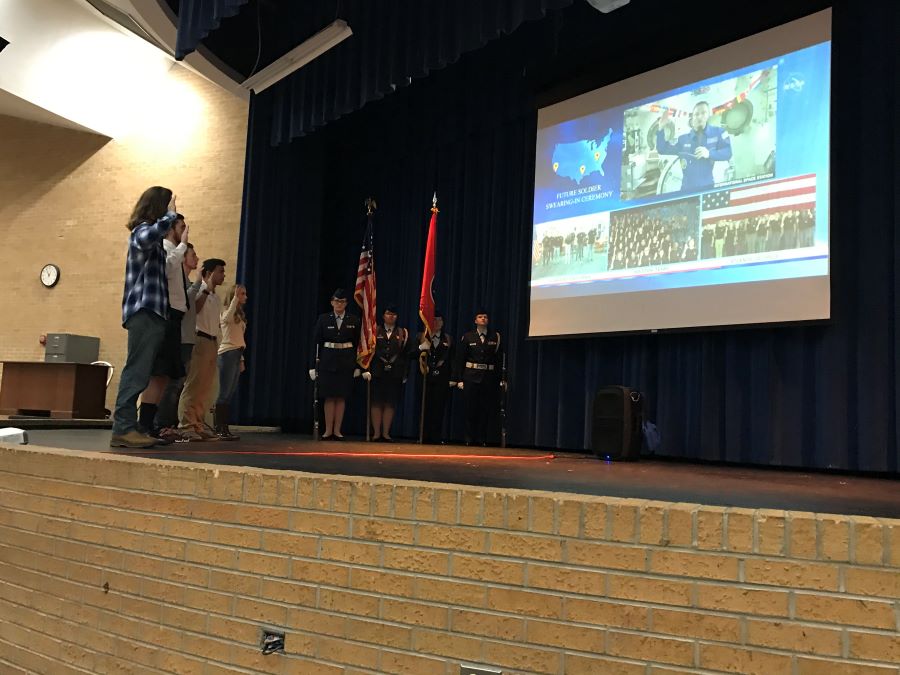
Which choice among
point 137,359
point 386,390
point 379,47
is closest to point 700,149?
point 379,47

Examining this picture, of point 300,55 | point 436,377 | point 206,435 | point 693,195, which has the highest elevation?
point 300,55

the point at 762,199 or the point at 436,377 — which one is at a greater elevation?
the point at 762,199

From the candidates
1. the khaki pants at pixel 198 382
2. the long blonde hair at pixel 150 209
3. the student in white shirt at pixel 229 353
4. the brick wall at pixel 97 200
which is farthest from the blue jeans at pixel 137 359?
the brick wall at pixel 97 200

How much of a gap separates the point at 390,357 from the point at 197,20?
2963 mm

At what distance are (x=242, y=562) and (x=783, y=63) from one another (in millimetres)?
4446

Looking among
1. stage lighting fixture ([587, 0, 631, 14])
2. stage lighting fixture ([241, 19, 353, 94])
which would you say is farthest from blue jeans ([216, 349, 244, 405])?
stage lighting fixture ([587, 0, 631, 14])

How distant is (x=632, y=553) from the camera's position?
166 centimetres

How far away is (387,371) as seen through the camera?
6281mm

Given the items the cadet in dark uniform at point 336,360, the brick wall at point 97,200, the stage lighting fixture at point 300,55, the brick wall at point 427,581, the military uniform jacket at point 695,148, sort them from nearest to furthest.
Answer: the brick wall at point 427,581
the military uniform jacket at point 695,148
the stage lighting fixture at point 300,55
the cadet in dark uniform at point 336,360
the brick wall at point 97,200

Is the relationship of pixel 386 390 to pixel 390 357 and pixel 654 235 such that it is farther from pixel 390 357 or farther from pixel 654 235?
pixel 654 235

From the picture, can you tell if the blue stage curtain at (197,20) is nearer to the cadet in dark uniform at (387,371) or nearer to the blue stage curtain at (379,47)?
the blue stage curtain at (379,47)

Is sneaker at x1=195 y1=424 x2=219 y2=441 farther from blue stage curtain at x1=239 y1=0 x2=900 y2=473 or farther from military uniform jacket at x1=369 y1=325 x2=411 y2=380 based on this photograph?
blue stage curtain at x1=239 y1=0 x2=900 y2=473

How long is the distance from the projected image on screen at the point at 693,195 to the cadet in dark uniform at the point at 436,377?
36.6 inches

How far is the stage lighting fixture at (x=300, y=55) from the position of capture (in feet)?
18.9
